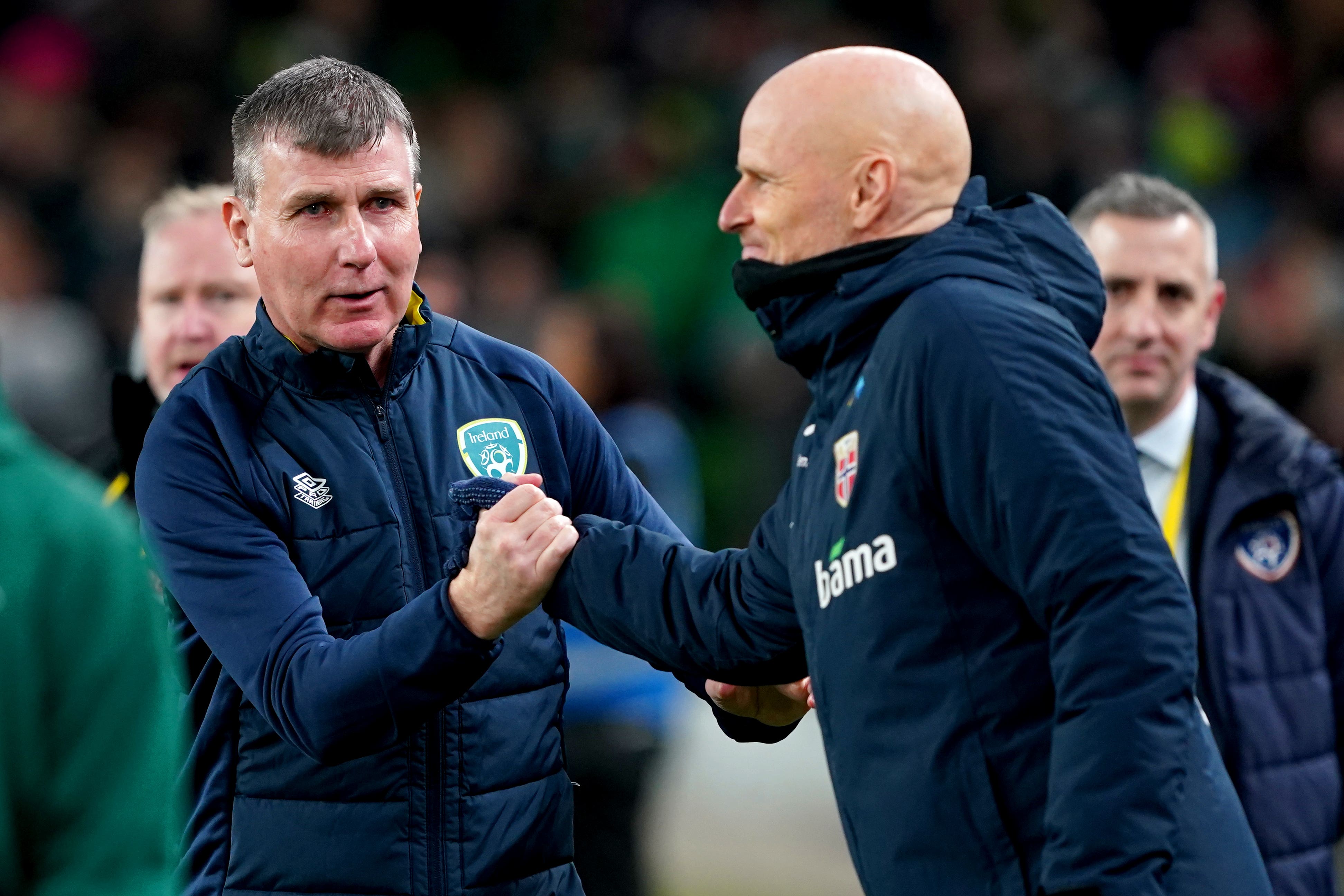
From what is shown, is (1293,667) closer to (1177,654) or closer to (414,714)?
(1177,654)

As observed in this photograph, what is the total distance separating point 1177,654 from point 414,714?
117 cm

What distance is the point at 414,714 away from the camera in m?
2.71

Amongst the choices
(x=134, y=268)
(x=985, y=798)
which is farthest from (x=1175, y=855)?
(x=134, y=268)

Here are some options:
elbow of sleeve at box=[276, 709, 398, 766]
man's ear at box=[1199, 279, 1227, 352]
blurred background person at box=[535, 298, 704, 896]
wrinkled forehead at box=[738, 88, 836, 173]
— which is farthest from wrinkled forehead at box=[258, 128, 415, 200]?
blurred background person at box=[535, 298, 704, 896]

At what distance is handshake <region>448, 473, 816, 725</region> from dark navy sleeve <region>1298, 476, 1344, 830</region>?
64.9 inches

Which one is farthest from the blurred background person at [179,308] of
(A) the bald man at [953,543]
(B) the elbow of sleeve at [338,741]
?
(A) the bald man at [953,543]

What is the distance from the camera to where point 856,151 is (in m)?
2.65

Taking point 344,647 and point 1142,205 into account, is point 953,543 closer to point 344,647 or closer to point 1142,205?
point 344,647

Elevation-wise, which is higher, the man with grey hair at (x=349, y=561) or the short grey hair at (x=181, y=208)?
the short grey hair at (x=181, y=208)

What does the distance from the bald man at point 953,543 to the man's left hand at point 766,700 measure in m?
0.26

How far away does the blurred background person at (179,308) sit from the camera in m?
4.07

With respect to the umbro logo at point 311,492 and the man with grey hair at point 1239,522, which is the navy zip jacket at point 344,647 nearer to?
the umbro logo at point 311,492

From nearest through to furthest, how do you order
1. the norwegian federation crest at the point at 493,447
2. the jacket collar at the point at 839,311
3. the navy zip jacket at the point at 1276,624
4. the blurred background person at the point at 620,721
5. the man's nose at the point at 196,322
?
the jacket collar at the point at 839,311, the norwegian federation crest at the point at 493,447, the navy zip jacket at the point at 1276,624, the man's nose at the point at 196,322, the blurred background person at the point at 620,721


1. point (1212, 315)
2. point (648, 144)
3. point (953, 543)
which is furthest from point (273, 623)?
point (648, 144)
